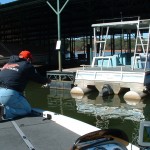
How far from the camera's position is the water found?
9.91 metres

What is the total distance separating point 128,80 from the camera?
1525 centimetres

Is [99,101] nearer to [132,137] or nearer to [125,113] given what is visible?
[125,113]

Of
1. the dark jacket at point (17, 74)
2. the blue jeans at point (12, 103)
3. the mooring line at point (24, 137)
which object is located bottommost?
the mooring line at point (24, 137)

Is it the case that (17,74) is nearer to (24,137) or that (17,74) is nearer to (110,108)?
(24,137)

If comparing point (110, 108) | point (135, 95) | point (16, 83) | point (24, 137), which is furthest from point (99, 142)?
point (135, 95)

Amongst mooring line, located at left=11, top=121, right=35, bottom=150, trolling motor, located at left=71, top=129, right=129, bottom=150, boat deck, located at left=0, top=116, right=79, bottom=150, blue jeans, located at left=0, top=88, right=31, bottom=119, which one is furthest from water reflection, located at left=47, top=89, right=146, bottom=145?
trolling motor, located at left=71, top=129, right=129, bottom=150

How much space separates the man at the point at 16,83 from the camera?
5.65 metres

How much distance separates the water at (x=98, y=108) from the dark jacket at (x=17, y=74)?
9.70 ft

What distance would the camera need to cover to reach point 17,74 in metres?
5.79

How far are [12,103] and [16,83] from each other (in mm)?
336

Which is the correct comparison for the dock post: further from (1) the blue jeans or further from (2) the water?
(1) the blue jeans

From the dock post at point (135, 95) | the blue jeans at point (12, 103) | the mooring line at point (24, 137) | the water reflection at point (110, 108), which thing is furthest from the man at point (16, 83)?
the dock post at point (135, 95)

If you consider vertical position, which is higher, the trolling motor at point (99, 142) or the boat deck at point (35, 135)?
the trolling motor at point (99, 142)

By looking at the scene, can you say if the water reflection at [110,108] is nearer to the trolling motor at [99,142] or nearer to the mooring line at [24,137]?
the mooring line at [24,137]
